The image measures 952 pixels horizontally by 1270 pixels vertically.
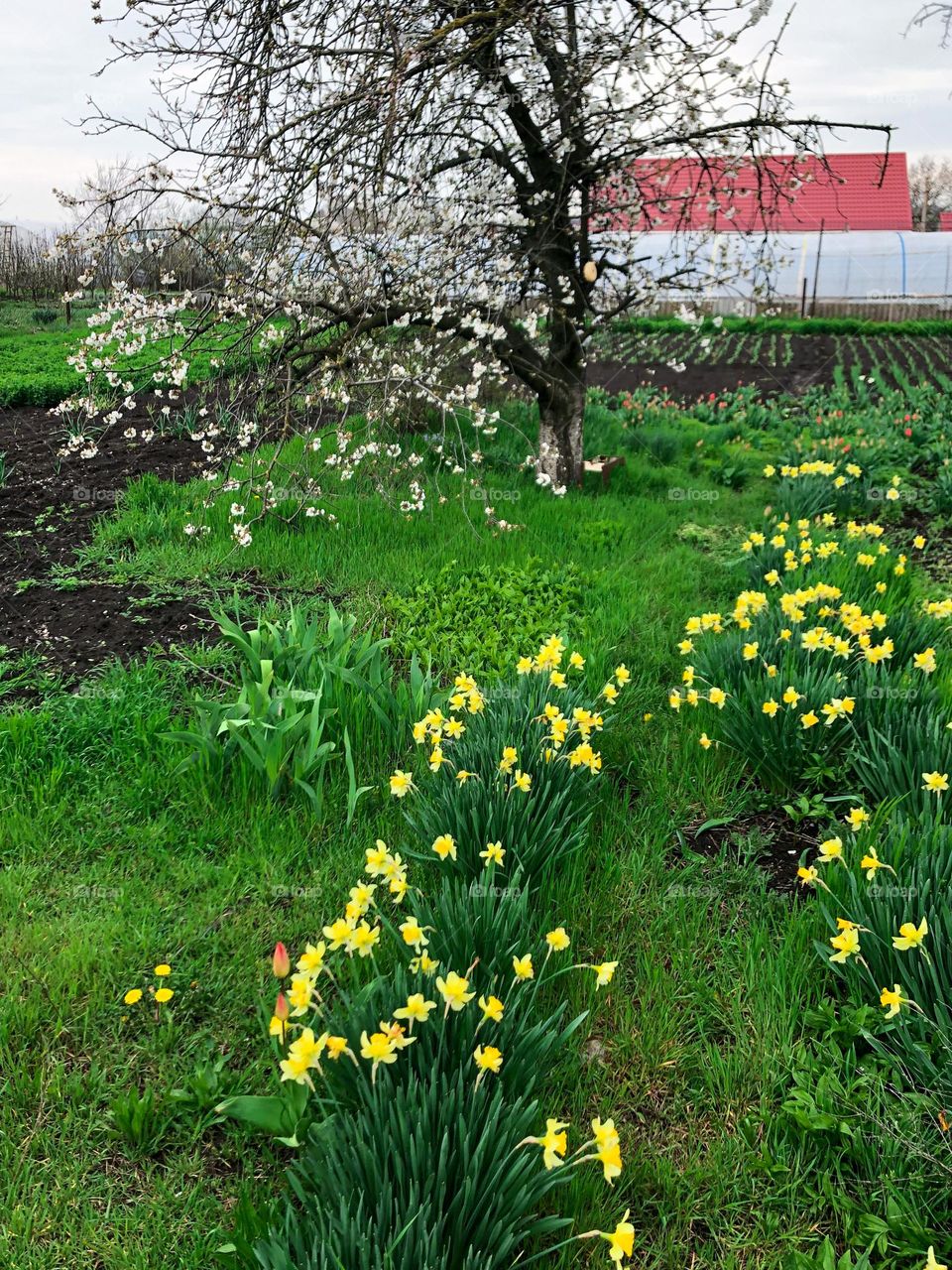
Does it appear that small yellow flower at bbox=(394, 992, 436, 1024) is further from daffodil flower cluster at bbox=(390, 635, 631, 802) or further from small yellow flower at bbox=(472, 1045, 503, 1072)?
daffodil flower cluster at bbox=(390, 635, 631, 802)

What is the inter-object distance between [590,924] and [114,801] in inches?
70.5

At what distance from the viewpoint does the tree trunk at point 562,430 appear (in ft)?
21.4

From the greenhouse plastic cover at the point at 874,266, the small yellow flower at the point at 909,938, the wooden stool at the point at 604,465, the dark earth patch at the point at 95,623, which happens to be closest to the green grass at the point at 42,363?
the dark earth patch at the point at 95,623

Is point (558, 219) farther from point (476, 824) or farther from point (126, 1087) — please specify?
point (126, 1087)

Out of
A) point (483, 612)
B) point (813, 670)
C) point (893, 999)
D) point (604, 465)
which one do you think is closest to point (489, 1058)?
point (893, 999)

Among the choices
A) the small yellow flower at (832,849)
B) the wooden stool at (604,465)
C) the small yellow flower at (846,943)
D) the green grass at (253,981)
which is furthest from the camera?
the wooden stool at (604,465)

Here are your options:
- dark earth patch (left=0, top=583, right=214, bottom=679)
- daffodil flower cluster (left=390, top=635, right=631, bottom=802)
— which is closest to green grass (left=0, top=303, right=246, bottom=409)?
dark earth patch (left=0, top=583, right=214, bottom=679)

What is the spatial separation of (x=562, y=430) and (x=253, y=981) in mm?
5049

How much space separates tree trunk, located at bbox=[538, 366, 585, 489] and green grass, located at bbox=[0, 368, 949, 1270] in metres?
2.58

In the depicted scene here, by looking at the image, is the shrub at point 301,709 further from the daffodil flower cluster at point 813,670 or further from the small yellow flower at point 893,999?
the small yellow flower at point 893,999

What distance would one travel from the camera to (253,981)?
2488mm

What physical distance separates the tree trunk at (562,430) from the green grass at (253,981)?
2584mm

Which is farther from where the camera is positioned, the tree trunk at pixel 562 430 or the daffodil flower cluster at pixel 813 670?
the tree trunk at pixel 562 430

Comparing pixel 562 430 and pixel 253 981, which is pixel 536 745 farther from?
pixel 562 430
